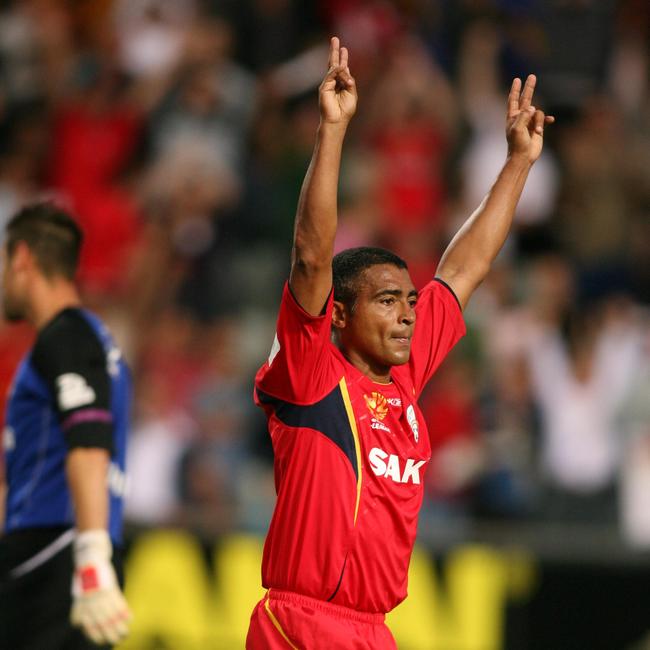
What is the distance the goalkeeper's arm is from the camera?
4.93 metres

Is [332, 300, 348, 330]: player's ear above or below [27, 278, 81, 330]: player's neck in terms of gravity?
below

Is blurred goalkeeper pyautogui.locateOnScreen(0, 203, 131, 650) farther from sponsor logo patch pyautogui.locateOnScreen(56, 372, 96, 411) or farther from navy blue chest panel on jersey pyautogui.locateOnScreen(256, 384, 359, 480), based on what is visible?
navy blue chest panel on jersey pyautogui.locateOnScreen(256, 384, 359, 480)

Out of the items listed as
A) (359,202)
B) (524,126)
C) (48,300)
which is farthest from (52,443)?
(359,202)

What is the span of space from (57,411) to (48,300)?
1.80 feet

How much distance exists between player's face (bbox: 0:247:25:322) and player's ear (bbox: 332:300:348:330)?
64.3 inches

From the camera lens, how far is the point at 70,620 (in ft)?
18.0

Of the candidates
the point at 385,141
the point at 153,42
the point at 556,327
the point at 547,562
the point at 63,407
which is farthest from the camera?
the point at 153,42

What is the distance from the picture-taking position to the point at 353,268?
473cm

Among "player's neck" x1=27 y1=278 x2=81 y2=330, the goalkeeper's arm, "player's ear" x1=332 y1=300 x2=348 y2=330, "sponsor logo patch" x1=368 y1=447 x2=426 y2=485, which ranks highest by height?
"player's neck" x1=27 y1=278 x2=81 y2=330

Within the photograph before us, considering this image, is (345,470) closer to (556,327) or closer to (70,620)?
(70,620)

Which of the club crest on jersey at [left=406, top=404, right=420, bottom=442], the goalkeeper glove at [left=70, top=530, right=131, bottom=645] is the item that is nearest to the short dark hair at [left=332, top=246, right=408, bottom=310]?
the club crest on jersey at [left=406, top=404, right=420, bottom=442]

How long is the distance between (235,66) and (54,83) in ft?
5.44

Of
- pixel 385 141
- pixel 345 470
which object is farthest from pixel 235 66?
pixel 345 470

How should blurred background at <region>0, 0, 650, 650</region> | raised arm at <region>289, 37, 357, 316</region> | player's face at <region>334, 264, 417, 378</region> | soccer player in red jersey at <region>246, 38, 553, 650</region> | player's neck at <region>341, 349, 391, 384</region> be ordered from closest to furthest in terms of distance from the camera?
raised arm at <region>289, 37, 357, 316</region> → soccer player in red jersey at <region>246, 38, 553, 650</region> → player's face at <region>334, 264, 417, 378</region> → player's neck at <region>341, 349, 391, 384</region> → blurred background at <region>0, 0, 650, 650</region>
